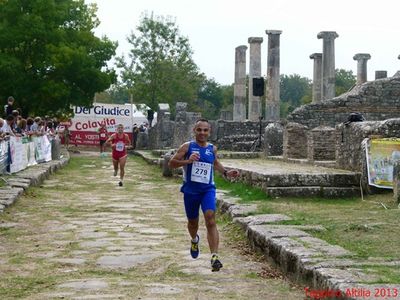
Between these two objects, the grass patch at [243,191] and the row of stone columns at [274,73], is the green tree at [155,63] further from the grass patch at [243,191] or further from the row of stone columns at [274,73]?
the grass patch at [243,191]

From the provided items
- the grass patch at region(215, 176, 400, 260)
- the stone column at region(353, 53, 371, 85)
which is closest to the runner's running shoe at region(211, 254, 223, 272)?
the grass patch at region(215, 176, 400, 260)

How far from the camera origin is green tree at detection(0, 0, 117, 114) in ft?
106

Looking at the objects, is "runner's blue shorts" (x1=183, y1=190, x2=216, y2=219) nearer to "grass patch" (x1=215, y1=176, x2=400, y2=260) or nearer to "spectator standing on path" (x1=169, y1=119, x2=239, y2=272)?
"spectator standing on path" (x1=169, y1=119, x2=239, y2=272)

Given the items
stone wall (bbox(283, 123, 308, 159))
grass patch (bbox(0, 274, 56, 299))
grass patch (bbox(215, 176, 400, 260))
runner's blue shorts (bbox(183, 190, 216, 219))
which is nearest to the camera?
grass patch (bbox(0, 274, 56, 299))

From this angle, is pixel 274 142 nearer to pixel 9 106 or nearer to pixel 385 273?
pixel 9 106

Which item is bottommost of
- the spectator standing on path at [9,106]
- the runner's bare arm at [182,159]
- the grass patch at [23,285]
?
the grass patch at [23,285]

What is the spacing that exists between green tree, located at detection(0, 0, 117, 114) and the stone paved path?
19.7m

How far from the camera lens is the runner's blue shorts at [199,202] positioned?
7414 millimetres

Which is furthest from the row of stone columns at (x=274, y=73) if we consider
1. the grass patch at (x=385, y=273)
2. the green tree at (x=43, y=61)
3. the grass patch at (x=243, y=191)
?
the grass patch at (x=385, y=273)

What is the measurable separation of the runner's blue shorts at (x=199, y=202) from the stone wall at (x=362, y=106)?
19361mm

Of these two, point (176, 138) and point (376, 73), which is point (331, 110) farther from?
point (376, 73)

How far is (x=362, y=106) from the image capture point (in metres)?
26.4

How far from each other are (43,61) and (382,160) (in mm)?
23994

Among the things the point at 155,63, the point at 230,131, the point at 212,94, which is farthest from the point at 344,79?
the point at 230,131
